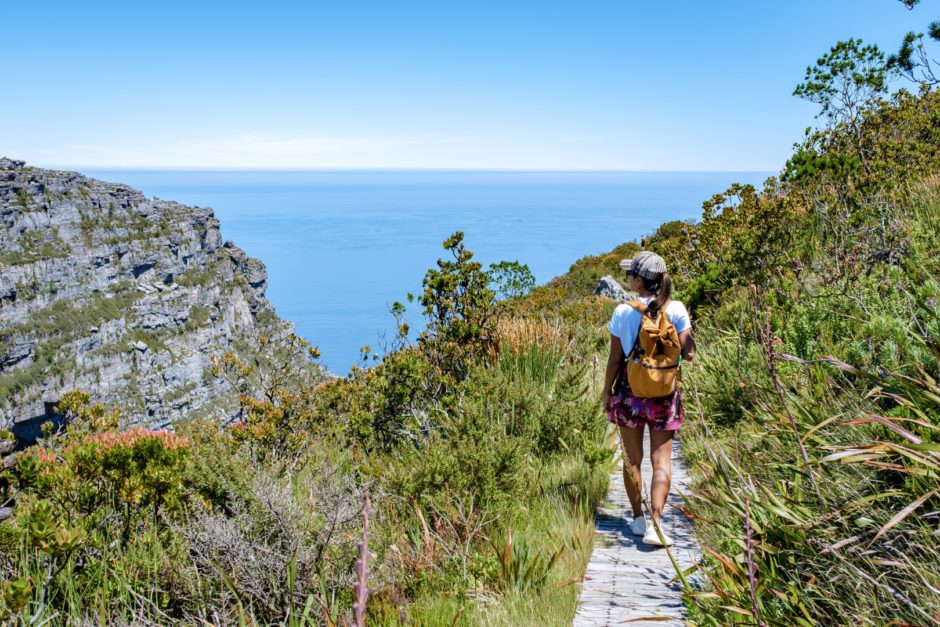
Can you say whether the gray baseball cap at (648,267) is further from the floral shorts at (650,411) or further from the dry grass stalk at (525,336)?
the dry grass stalk at (525,336)

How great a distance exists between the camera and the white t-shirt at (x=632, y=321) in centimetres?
347

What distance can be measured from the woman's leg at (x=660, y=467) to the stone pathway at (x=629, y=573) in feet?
0.51

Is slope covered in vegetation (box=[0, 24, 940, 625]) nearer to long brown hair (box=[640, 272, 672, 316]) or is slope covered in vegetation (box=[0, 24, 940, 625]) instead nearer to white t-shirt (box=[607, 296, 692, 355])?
white t-shirt (box=[607, 296, 692, 355])

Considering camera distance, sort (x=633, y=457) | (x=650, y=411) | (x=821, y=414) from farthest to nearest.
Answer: (x=633, y=457), (x=650, y=411), (x=821, y=414)

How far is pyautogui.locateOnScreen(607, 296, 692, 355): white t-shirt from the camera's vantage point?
3.47 metres

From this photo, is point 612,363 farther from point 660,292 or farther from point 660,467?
point 660,467

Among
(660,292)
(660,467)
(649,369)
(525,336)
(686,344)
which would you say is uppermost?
(660,292)

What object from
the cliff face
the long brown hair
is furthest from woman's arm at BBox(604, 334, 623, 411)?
the cliff face

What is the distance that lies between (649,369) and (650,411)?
0.29 meters

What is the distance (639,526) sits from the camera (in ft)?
11.6

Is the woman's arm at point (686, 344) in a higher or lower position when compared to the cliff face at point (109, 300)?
higher

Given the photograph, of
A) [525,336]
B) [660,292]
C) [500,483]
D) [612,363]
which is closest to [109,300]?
[525,336]

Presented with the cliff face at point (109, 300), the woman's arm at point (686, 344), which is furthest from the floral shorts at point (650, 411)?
the cliff face at point (109, 300)

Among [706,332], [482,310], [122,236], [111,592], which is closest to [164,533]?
[111,592]
